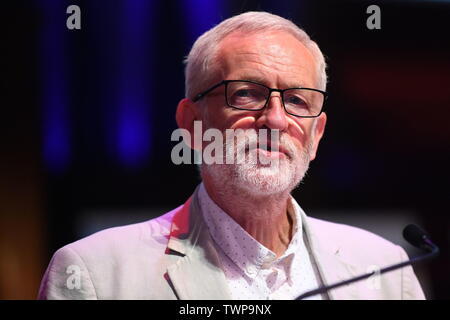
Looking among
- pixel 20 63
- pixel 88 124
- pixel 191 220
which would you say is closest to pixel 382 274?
pixel 191 220

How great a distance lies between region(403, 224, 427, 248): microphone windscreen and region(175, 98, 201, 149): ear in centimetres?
76

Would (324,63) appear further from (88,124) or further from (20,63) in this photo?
(20,63)

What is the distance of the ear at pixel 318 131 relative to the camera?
6.63 ft

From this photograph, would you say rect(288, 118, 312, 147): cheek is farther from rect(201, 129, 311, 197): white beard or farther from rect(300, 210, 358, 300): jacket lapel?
rect(300, 210, 358, 300): jacket lapel

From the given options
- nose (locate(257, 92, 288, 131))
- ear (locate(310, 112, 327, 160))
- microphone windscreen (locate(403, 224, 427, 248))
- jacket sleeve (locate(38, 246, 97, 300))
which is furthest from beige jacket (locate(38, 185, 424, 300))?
nose (locate(257, 92, 288, 131))

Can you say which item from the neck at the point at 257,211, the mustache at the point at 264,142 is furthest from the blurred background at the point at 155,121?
the mustache at the point at 264,142

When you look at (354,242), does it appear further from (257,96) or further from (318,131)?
(257,96)

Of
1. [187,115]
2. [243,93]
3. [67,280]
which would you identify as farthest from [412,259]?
[67,280]

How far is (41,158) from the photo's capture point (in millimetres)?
1943

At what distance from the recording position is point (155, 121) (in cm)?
200

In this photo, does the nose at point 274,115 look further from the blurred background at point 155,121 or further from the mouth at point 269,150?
the blurred background at point 155,121

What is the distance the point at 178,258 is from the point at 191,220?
0.48 feet
